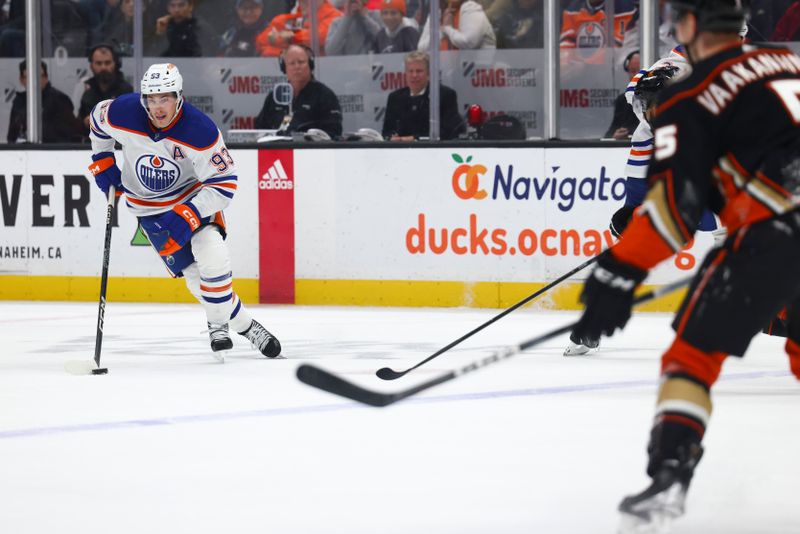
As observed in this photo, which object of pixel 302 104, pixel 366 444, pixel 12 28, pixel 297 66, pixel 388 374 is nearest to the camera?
pixel 366 444

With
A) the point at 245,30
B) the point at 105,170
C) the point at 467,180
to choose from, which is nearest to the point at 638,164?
the point at 105,170

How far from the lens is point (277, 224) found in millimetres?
7695

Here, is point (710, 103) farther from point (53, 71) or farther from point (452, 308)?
point (53, 71)

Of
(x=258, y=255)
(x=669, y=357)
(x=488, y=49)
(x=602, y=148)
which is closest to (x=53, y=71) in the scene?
(x=258, y=255)

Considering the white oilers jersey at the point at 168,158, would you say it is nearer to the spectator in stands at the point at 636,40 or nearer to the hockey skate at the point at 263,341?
the hockey skate at the point at 263,341

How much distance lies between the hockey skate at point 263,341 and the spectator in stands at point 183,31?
3540 millimetres

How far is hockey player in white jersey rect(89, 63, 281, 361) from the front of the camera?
516 centimetres

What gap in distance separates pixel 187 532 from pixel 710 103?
1.17 m

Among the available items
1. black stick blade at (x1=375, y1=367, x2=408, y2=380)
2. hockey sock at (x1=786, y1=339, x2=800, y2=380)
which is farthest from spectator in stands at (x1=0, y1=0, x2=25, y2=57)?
hockey sock at (x1=786, y1=339, x2=800, y2=380)

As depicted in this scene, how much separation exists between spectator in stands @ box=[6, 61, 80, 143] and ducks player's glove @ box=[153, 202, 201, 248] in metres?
3.41

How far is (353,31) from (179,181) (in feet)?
9.87

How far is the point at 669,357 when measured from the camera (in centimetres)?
237

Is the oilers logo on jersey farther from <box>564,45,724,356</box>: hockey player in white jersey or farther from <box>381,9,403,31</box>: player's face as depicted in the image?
<box>381,9,403,31</box>: player's face

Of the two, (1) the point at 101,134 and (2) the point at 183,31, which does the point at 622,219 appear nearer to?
(1) the point at 101,134
